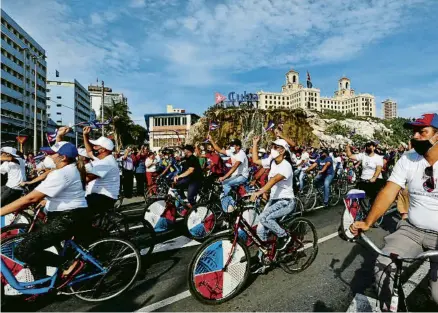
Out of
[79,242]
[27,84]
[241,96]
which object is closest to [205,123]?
[241,96]

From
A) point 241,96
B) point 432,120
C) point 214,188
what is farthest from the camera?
point 241,96

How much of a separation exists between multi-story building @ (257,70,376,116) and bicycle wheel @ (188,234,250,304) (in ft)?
476

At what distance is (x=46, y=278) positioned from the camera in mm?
3445

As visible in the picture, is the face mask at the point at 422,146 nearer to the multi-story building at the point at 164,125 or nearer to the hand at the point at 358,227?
the hand at the point at 358,227

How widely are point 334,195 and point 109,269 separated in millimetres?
8703

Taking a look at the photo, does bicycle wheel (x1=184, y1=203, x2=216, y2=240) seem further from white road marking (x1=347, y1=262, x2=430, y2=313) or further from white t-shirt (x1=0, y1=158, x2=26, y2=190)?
white t-shirt (x1=0, y1=158, x2=26, y2=190)

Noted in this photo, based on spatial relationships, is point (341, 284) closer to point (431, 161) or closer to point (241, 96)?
point (431, 161)

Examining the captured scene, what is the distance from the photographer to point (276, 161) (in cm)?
469

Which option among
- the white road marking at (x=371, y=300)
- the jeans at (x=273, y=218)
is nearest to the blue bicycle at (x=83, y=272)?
the jeans at (x=273, y=218)

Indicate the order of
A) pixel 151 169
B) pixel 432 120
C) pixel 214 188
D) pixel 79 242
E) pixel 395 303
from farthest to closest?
pixel 151 169 < pixel 214 188 < pixel 79 242 < pixel 432 120 < pixel 395 303

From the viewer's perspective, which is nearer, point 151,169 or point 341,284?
point 341,284

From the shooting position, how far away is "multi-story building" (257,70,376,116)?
151m

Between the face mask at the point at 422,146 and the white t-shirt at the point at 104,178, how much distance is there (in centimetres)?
404

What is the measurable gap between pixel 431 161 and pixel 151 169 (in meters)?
11.0
